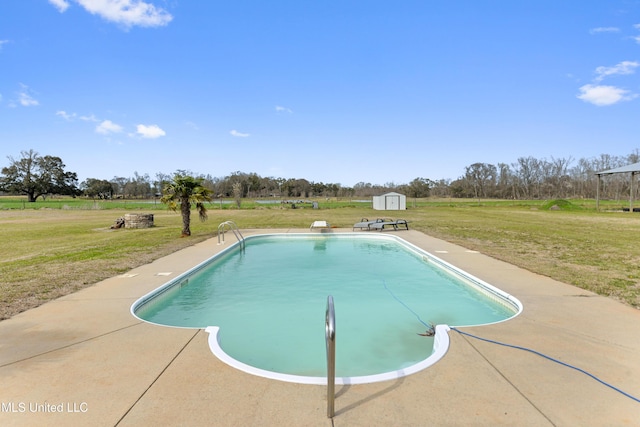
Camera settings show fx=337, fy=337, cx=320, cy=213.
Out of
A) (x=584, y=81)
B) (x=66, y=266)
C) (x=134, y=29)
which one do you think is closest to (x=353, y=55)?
(x=134, y=29)

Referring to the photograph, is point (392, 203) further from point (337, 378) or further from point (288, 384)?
point (288, 384)

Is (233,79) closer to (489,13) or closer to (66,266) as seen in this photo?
(489,13)

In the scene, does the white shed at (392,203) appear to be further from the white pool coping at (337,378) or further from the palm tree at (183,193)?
the white pool coping at (337,378)

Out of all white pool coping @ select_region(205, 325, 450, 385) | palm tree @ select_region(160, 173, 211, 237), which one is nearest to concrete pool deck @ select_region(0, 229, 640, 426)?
white pool coping @ select_region(205, 325, 450, 385)

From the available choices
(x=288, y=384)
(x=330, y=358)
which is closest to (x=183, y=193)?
(x=288, y=384)

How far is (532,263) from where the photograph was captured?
7.22 metres

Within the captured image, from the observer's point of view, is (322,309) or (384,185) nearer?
(322,309)

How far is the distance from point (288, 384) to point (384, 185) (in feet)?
263

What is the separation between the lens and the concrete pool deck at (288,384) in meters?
2.14

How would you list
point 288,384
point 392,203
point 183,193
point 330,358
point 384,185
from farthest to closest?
point 384,185
point 392,203
point 183,193
point 288,384
point 330,358

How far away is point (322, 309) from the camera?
5617 millimetres

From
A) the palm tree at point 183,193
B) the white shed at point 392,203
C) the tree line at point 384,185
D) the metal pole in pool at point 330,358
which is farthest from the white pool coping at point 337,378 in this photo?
the tree line at point 384,185

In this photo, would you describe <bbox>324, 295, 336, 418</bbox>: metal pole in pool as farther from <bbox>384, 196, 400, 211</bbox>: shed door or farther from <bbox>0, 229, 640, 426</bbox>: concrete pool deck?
<bbox>384, 196, 400, 211</bbox>: shed door

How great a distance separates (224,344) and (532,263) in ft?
21.5
